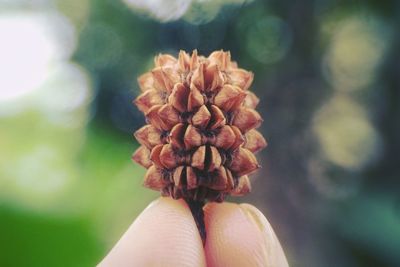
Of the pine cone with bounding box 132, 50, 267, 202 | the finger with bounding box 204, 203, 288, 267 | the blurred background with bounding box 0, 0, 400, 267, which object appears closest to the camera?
the pine cone with bounding box 132, 50, 267, 202

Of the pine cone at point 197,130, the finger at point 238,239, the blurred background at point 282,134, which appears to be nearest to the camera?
the pine cone at point 197,130

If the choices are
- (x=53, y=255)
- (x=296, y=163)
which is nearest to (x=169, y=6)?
(x=296, y=163)

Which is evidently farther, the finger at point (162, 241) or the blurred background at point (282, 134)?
the blurred background at point (282, 134)

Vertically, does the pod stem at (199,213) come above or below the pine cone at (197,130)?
below

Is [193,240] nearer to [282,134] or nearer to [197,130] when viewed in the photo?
[197,130]

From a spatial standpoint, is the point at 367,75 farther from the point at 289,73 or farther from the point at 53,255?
the point at 53,255

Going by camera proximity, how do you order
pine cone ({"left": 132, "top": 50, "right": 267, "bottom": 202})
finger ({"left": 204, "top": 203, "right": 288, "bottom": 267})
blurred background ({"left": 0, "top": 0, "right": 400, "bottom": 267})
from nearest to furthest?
pine cone ({"left": 132, "top": 50, "right": 267, "bottom": 202})
finger ({"left": 204, "top": 203, "right": 288, "bottom": 267})
blurred background ({"left": 0, "top": 0, "right": 400, "bottom": 267})

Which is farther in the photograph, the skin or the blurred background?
the blurred background

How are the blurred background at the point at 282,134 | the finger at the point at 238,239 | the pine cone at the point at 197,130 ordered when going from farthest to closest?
the blurred background at the point at 282,134
the finger at the point at 238,239
the pine cone at the point at 197,130

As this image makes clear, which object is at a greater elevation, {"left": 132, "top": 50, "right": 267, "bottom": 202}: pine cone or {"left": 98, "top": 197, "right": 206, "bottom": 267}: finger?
{"left": 132, "top": 50, "right": 267, "bottom": 202}: pine cone
